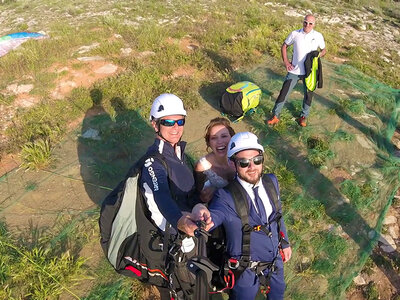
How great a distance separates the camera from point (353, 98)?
27.5 ft

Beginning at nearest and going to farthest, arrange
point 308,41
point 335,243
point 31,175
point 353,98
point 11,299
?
point 11,299 < point 335,243 < point 31,175 < point 308,41 < point 353,98

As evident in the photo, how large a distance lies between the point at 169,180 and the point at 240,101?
494 cm

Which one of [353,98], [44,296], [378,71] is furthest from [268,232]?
[378,71]

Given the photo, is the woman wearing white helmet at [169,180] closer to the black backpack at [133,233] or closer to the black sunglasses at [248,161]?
the black backpack at [133,233]

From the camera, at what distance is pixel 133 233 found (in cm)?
305

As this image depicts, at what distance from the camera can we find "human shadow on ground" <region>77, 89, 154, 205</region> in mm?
5953

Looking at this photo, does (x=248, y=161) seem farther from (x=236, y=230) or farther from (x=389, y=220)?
(x=389, y=220)

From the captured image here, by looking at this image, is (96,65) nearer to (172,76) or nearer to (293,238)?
(172,76)

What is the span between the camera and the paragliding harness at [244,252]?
9.45ft

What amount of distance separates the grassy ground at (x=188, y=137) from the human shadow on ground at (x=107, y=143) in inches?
1.3

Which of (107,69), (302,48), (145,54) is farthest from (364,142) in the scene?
(107,69)

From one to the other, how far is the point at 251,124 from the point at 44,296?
544cm

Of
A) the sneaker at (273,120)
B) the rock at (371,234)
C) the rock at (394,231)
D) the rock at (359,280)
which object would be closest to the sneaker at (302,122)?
the sneaker at (273,120)

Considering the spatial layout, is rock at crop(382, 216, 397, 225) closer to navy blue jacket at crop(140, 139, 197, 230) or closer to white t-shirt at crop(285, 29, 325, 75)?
white t-shirt at crop(285, 29, 325, 75)
